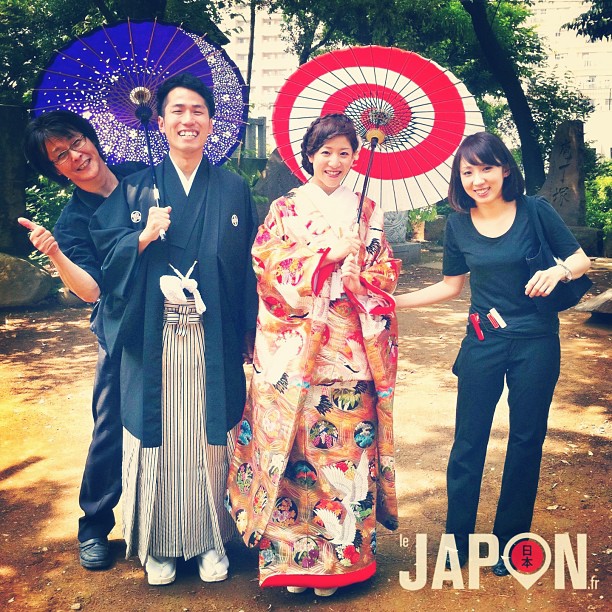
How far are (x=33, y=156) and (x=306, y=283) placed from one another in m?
1.37

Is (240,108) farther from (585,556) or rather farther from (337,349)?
(585,556)

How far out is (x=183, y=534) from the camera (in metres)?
3.14

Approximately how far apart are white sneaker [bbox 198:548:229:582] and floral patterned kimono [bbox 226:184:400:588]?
253mm

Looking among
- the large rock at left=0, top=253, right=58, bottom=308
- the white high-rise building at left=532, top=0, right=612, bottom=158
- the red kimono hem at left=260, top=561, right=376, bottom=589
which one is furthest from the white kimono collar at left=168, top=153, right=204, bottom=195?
the white high-rise building at left=532, top=0, right=612, bottom=158

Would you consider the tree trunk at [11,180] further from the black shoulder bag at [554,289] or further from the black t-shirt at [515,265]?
the black shoulder bag at [554,289]

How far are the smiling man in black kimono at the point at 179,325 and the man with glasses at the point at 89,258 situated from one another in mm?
135

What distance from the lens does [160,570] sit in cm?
316

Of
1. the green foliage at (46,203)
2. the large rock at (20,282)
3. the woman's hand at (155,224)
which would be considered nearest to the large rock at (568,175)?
the green foliage at (46,203)

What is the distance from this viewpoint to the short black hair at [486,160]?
294 cm

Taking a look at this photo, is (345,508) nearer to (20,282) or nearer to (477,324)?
(477,324)

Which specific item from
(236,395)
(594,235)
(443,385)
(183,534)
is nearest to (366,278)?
(236,395)

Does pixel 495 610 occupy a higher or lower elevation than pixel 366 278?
lower

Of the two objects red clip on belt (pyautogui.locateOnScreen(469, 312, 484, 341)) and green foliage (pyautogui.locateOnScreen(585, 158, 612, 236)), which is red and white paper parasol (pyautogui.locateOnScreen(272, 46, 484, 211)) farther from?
green foliage (pyautogui.locateOnScreen(585, 158, 612, 236))

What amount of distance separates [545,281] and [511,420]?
0.66 m
